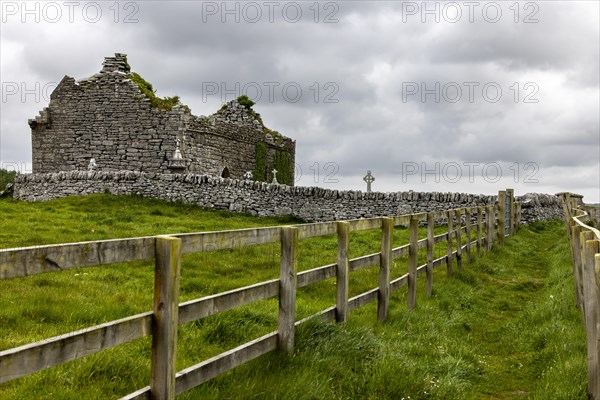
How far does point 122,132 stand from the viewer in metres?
31.0

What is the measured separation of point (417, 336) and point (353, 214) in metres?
17.7

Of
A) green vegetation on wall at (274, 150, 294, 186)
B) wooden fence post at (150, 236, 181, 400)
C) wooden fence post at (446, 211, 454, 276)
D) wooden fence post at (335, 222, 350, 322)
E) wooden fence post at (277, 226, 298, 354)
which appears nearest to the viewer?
wooden fence post at (150, 236, 181, 400)

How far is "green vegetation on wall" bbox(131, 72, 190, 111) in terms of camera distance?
30.9m

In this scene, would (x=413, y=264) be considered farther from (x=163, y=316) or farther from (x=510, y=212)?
(x=510, y=212)

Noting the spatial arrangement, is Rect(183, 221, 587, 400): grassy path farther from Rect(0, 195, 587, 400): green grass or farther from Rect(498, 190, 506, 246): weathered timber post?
Rect(498, 190, 506, 246): weathered timber post

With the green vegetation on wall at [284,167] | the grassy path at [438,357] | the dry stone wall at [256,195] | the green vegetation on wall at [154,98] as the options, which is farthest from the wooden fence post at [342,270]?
the green vegetation on wall at [284,167]

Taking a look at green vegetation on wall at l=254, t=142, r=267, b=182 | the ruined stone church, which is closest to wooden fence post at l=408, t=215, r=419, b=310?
the ruined stone church

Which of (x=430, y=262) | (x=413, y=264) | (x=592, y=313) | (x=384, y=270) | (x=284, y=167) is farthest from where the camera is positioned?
(x=284, y=167)

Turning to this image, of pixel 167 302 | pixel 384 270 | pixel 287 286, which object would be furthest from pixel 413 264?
pixel 167 302

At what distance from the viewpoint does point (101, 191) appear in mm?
24234

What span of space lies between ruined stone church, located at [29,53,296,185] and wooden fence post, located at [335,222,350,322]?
23.3m

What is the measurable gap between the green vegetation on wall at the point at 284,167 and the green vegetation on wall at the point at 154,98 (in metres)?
8.34

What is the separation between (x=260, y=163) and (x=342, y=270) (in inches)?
1169

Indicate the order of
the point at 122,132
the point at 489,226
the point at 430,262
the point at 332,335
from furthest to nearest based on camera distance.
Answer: the point at 122,132, the point at 489,226, the point at 430,262, the point at 332,335
